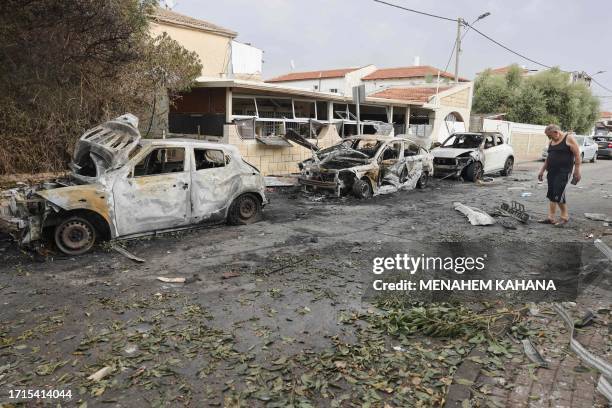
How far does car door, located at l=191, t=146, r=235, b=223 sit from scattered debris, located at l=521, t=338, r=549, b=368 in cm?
500

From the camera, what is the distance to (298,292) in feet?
15.8

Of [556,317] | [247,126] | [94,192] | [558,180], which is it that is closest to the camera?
[556,317]

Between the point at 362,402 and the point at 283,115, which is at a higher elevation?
the point at 283,115

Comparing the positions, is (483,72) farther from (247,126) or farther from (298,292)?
(298,292)

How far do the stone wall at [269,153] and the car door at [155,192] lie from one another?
640 centimetres

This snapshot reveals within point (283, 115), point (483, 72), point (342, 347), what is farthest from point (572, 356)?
point (483, 72)

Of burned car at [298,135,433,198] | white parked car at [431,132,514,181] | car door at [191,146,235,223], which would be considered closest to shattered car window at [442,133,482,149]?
white parked car at [431,132,514,181]

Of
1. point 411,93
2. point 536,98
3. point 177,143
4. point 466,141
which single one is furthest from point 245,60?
point 536,98

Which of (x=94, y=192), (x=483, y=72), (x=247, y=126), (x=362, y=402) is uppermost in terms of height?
(x=483, y=72)

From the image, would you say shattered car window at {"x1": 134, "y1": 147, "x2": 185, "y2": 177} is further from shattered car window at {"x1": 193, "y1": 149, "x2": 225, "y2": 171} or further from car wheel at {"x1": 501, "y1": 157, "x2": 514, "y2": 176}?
car wheel at {"x1": 501, "y1": 157, "x2": 514, "y2": 176}

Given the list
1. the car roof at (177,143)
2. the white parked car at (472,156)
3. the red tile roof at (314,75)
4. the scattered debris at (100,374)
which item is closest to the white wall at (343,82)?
the red tile roof at (314,75)

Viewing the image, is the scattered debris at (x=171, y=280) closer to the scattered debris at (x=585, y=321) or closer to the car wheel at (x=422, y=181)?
the scattered debris at (x=585, y=321)

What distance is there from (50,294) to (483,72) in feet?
126

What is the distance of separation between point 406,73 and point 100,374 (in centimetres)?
4651
